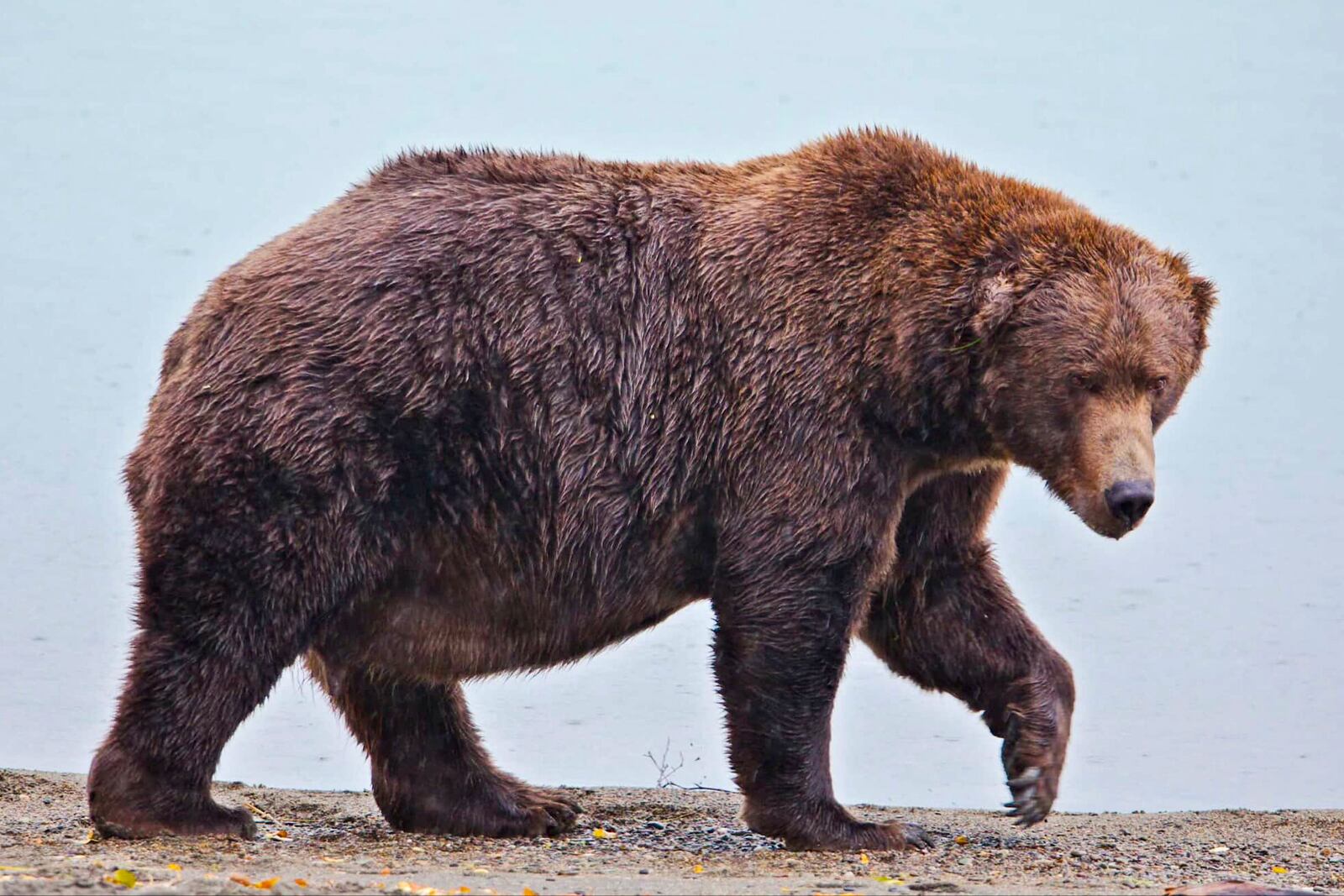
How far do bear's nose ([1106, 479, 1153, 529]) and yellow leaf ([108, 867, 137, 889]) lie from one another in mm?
2993

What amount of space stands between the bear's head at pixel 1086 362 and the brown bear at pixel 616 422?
11mm

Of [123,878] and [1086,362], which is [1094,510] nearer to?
[1086,362]

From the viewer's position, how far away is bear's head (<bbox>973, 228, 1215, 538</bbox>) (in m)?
6.62

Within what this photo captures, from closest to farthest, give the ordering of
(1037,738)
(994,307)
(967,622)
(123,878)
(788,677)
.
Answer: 1. (123,878)
2. (994,307)
3. (788,677)
4. (1037,738)
5. (967,622)

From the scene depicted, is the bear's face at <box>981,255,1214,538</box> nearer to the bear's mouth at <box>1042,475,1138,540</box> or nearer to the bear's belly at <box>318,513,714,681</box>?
the bear's mouth at <box>1042,475,1138,540</box>

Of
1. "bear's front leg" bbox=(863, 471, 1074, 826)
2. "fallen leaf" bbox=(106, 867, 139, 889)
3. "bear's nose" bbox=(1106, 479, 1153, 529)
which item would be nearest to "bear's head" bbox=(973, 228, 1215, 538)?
"bear's nose" bbox=(1106, 479, 1153, 529)

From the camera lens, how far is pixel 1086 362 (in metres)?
6.68

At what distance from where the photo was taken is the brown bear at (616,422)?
6578 mm

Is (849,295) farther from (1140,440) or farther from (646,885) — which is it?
(646,885)

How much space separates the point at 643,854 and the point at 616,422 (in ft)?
4.52

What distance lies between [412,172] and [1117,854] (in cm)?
324

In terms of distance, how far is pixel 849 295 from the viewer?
22.9ft

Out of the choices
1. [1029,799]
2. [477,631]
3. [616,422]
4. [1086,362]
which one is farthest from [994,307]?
[477,631]

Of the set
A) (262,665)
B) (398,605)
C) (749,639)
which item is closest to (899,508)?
(749,639)
